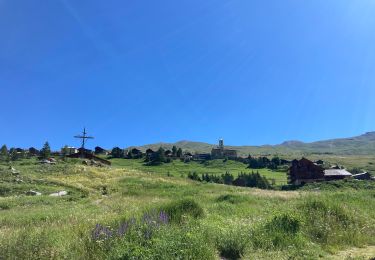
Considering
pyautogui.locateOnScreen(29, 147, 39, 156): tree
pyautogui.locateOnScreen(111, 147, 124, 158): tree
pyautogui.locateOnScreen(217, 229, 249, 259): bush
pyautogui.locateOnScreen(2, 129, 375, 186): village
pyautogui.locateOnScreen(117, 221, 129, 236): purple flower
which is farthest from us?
pyautogui.locateOnScreen(111, 147, 124, 158): tree

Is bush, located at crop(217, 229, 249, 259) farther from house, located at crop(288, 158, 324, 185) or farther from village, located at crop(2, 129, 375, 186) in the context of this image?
house, located at crop(288, 158, 324, 185)

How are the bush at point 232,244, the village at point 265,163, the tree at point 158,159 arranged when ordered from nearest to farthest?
the bush at point 232,244 < the village at point 265,163 < the tree at point 158,159

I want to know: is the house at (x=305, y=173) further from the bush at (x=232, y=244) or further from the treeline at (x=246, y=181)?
the bush at (x=232, y=244)

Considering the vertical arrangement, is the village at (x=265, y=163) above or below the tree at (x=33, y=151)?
below

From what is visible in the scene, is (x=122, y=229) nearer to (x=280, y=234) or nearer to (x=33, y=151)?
(x=280, y=234)

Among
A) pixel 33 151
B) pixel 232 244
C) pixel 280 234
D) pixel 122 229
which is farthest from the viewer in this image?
pixel 33 151

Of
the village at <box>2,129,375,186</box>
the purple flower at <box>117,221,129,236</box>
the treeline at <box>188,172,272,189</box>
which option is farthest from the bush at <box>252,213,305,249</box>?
the treeline at <box>188,172,272,189</box>

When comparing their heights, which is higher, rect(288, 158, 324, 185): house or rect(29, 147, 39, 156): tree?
rect(29, 147, 39, 156): tree

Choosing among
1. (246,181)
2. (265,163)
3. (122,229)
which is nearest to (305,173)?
(246,181)

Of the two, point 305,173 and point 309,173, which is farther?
point 309,173

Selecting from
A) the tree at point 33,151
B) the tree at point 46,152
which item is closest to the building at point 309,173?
the tree at point 46,152

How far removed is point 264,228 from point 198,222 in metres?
1.70

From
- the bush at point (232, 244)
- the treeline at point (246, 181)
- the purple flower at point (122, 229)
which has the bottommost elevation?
the bush at point (232, 244)

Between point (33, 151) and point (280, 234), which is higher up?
point (33, 151)
